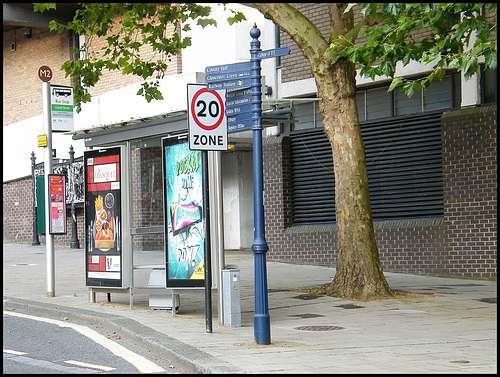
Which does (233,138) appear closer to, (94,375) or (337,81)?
(337,81)

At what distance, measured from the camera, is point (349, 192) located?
40.7 ft

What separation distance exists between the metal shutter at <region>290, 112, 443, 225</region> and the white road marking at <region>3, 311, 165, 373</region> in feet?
29.8

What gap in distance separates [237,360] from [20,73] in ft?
77.5

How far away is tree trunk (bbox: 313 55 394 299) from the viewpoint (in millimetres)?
12266

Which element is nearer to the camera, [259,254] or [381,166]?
[259,254]

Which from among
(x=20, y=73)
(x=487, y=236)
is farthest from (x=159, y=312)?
(x=20, y=73)

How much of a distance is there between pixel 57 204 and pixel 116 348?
5.60 meters

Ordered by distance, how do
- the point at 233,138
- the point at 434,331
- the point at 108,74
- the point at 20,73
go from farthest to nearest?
the point at 20,73, the point at 108,74, the point at 233,138, the point at 434,331

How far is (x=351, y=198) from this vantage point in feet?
40.6

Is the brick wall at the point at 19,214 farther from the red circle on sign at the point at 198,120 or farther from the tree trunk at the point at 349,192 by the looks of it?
the red circle on sign at the point at 198,120

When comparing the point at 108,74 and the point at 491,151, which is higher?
the point at 108,74

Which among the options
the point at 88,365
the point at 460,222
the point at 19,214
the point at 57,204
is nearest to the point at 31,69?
the point at 19,214

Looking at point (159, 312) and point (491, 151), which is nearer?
point (159, 312)

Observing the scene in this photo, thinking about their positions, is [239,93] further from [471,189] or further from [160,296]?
[471,189]
